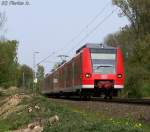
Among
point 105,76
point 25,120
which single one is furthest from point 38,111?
point 105,76

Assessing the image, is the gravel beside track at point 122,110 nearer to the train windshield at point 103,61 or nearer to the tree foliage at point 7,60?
the train windshield at point 103,61

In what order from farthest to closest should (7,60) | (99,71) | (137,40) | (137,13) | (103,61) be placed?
(7,60), (137,13), (137,40), (103,61), (99,71)

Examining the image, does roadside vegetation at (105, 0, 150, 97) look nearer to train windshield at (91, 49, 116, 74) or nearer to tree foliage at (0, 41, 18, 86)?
tree foliage at (0, 41, 18, 86)

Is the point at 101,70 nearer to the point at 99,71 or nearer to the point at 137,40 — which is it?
the point at 99,71

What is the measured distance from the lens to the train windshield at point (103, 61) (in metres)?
33.2

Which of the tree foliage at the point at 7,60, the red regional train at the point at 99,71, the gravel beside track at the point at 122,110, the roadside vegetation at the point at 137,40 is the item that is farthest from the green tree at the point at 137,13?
the gravel beside track at the point at 122,110

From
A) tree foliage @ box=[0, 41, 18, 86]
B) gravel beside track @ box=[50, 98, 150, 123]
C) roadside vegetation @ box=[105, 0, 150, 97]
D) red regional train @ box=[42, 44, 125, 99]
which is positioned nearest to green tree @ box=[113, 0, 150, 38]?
roadside vegetation @ box=[105, 0, 150, 97]

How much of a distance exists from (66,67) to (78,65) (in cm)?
815

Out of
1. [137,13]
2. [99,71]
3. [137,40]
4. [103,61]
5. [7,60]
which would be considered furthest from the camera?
[7,60]

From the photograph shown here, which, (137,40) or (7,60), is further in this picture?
(7,60)

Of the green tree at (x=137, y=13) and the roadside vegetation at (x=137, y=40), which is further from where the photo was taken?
the green tree at (x=137, y=13)

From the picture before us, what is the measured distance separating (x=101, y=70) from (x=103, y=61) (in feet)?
1.93

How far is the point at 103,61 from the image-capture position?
33.3 meters

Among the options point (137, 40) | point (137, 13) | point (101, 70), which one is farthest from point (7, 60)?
point (101, 70)
